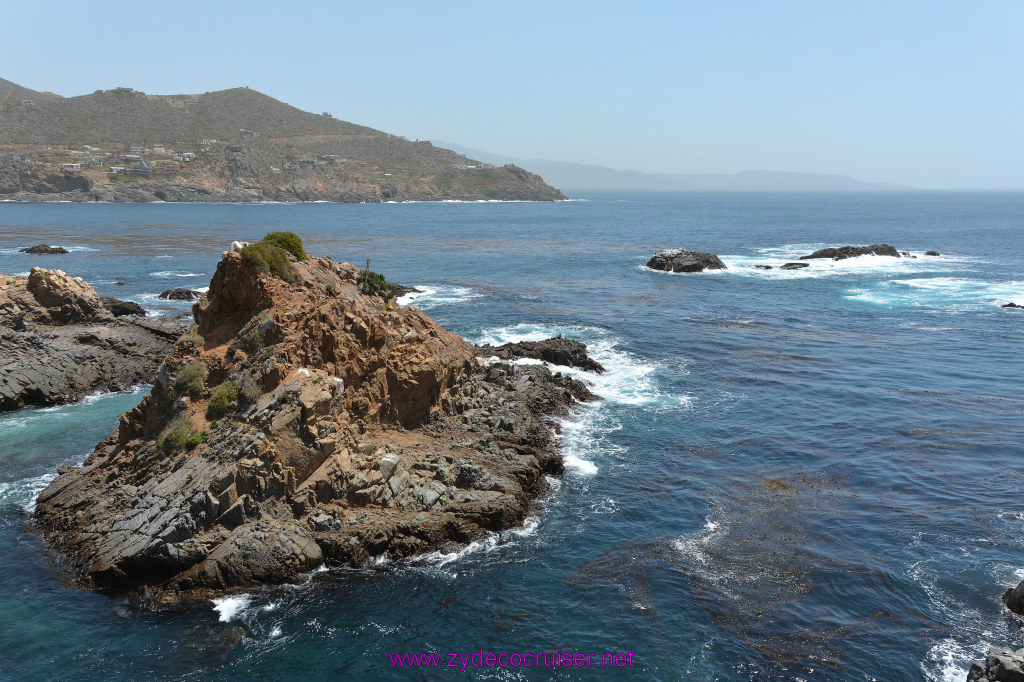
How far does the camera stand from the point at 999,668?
18172mm

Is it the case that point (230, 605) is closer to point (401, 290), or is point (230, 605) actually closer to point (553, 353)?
point (553, 353)

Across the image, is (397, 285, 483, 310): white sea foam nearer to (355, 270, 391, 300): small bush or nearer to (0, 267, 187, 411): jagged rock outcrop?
(0, 267, 187, 411): jagged rock outcrop

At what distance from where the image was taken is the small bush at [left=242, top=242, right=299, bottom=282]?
3195cm

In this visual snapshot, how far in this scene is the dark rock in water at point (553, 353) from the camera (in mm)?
48438

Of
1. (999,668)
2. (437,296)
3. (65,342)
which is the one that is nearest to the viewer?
(999,668)

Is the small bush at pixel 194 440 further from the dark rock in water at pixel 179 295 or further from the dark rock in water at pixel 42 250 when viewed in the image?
the dark rock in water at pixel 42 250

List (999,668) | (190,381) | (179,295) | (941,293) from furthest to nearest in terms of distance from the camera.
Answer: (941,293) → (179,295) → (190,381) → (999,668)

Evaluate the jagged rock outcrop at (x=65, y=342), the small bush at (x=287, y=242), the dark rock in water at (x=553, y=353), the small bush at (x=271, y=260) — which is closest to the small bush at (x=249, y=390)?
the small bush at (x=271, y=260)

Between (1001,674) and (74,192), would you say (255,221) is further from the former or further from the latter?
(1001,674)

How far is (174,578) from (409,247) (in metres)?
96.8

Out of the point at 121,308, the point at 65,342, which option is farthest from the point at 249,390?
the point at 121,308

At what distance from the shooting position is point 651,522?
28.9 metres

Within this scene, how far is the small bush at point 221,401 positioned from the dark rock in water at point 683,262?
74.0 m

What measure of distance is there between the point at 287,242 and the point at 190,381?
8.86 meters
